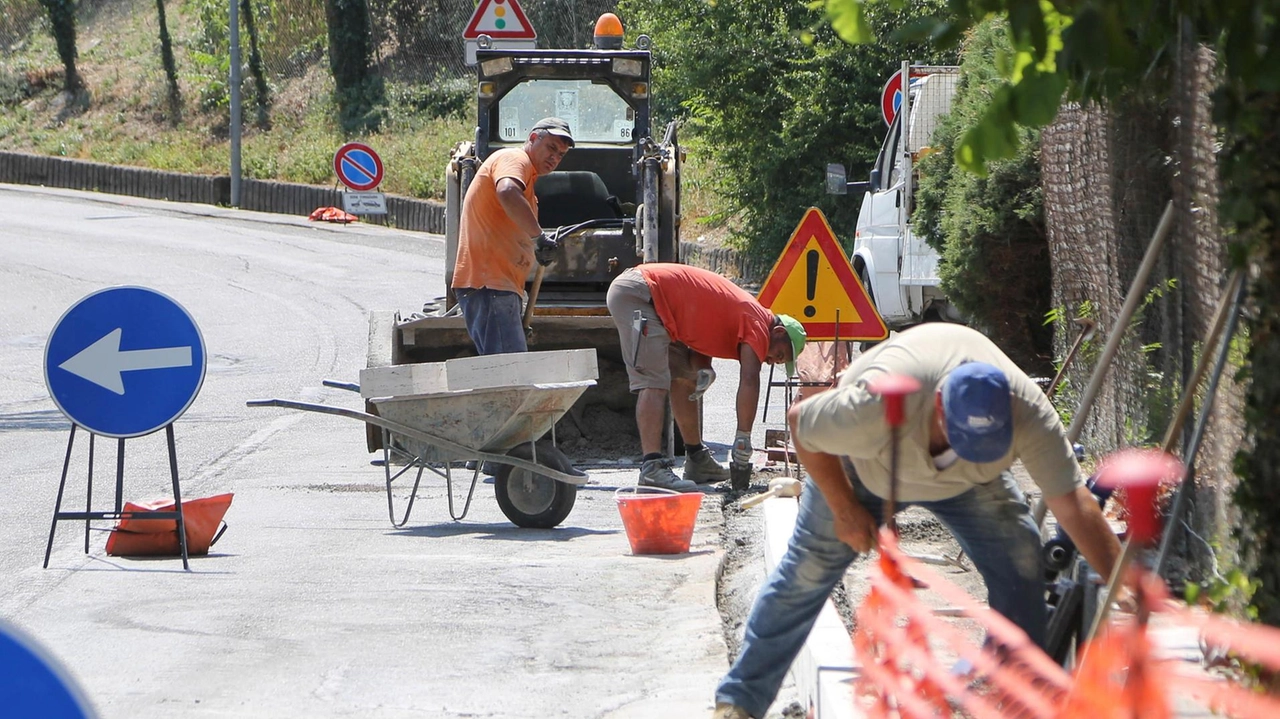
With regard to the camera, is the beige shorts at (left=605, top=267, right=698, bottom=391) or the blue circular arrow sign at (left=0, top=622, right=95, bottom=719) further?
the beige shorts at (left=605, top=267, right=698, bottom=391)

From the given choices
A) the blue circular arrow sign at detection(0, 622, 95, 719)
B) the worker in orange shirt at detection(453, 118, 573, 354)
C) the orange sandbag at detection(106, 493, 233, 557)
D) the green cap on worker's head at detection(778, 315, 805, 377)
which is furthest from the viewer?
the worker in orange shirt at detection(453, 118, 573, 354)

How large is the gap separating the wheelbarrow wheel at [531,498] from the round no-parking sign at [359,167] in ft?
53.8

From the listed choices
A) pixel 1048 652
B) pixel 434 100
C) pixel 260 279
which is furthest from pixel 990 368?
pixel 434 100

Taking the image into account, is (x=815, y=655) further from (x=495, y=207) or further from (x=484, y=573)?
(x=495, y=207)

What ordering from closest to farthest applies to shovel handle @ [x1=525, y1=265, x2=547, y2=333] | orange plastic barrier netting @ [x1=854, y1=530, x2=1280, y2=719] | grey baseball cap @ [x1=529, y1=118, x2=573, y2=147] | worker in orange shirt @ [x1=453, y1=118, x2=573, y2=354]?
orange plastic barrier netting @ [x1=854, y1=530, x2=1280, y2=719] < grey baseball cap @ [x1=529, y1=118, x2=573, y2=147] < worker in orange shirt @ [x1=453, y1=118, x2=573, y2=354] < shovel handle @ [x1=525, y1=265, x2=547, y2=333]

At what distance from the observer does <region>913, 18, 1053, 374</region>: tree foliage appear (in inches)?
331

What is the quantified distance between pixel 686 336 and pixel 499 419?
4.69 feet

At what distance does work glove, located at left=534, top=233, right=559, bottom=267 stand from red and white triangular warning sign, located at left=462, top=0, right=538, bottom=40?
205 inches

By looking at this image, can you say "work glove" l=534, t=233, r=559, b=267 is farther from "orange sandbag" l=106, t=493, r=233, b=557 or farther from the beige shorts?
"orange sandbag" l=106, t=493, r=233, b=557

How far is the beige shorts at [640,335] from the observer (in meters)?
8.67

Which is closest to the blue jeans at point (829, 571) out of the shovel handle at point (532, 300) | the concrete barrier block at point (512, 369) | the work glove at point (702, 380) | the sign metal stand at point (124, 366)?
the sign metal stand at point (124, 366)

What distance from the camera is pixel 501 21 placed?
15.0m

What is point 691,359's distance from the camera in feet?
29.2

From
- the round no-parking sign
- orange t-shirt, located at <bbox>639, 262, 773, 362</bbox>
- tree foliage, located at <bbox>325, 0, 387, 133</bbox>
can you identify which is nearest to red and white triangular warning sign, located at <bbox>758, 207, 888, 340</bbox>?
orange t-shirt, located at <bbox>639, 262, 773, 362</bbox>
